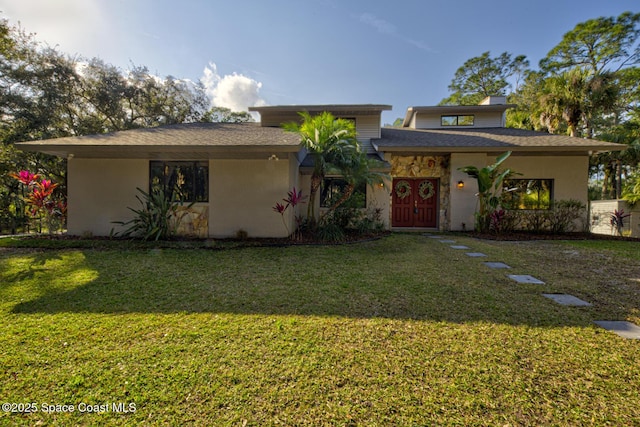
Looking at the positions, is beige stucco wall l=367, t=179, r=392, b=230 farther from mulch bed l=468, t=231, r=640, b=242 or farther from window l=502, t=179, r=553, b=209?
window l=502, t=179, r=553, b=209

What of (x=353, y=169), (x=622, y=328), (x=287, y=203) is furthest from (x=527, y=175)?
(x=287, y=203)

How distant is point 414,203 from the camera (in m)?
11.3

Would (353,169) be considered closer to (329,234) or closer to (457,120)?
(329,234)

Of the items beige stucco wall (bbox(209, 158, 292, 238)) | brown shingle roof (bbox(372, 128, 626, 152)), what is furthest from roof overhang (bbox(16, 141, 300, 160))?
brown shingle roof (bbox(372, 128, 626, 152))

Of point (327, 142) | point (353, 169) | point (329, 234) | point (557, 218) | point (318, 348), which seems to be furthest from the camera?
point (557, 218)

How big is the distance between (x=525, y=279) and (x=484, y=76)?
28.1 metres

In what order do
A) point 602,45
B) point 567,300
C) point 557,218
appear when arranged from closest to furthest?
point 567,300 < point 557,218 < point 602,45

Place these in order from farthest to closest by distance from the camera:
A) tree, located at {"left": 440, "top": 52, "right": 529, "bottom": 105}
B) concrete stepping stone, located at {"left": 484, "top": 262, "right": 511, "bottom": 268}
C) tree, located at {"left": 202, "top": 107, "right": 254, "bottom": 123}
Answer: tree, located at {"left": 202, "top": 107, "right": 254, "bottom": 123}, tree, located at {"left": 440, "top": 52, "right": 529, "bottom": 105}, concrete stepping stone, located at {"left": 484, "top": 262, "right": 511, "bottom": 268}

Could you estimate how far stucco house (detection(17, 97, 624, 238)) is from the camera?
8.01 m

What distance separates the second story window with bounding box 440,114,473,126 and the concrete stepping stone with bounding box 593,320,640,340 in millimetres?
12429

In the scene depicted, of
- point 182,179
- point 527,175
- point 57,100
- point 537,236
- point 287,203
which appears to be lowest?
point 537,236

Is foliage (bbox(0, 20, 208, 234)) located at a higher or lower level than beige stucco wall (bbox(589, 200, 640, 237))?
higher

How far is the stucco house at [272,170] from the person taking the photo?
801 cm

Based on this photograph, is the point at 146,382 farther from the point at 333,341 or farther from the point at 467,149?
the point at 467,149
